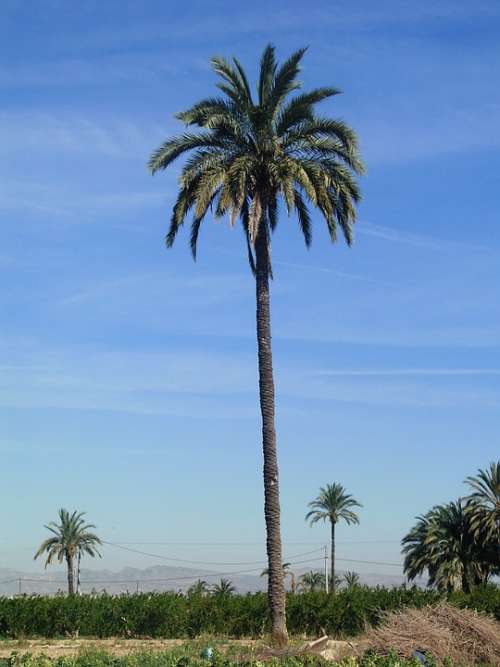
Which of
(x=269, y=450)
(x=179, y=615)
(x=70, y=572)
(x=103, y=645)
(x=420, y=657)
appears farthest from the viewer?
(x=70, y=572)

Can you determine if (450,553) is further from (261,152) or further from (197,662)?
(197,662)

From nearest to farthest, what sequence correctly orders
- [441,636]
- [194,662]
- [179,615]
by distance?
1. [194,662]
2. [441,636]
3. [179,615]

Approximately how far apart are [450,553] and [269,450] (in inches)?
1447

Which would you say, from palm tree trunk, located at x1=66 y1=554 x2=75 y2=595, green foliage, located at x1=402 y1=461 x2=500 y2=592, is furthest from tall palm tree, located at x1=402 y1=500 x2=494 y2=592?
palm tree trunk, located at x1=66 y1=554 x2=75 y2=595

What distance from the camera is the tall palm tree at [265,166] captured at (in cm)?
3067

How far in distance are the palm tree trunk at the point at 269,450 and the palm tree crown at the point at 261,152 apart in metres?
1.21

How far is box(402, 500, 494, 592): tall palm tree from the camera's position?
62406mm

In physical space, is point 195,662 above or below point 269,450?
below

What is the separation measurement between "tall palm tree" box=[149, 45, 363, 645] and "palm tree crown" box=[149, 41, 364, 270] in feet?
0.11

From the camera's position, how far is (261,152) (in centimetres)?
3153

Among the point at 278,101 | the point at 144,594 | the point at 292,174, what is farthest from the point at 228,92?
the point at 144,594

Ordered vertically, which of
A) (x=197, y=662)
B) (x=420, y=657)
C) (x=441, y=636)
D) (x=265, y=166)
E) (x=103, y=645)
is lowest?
(x=103, y=645)

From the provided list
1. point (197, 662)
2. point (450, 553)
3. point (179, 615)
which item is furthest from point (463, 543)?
point (197, 662)

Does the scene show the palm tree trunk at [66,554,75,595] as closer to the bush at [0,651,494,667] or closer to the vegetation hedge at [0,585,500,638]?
the vegetation hedge at [0,585,500,638]
